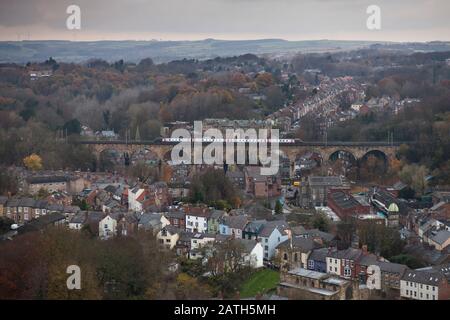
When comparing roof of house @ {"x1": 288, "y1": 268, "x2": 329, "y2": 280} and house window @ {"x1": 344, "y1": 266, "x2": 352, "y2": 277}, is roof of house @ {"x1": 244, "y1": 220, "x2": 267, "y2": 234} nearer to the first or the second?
roof of house @ {"x1": 288, "y1": 268, "x2": 329, "y2": 280}

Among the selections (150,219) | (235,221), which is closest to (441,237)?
(235,221)

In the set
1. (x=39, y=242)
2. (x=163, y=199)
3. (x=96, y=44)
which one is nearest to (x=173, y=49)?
(x=96, y=44)

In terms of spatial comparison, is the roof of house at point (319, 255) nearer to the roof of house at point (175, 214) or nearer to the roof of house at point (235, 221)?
the roof of house at point (235, 221)

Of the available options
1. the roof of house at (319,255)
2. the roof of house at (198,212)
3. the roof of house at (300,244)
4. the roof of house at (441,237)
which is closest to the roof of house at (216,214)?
the roof of house at (198,212)

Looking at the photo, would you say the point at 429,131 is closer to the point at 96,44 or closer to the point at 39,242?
the point at 39,242

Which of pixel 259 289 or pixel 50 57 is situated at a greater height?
pixel 50 57
